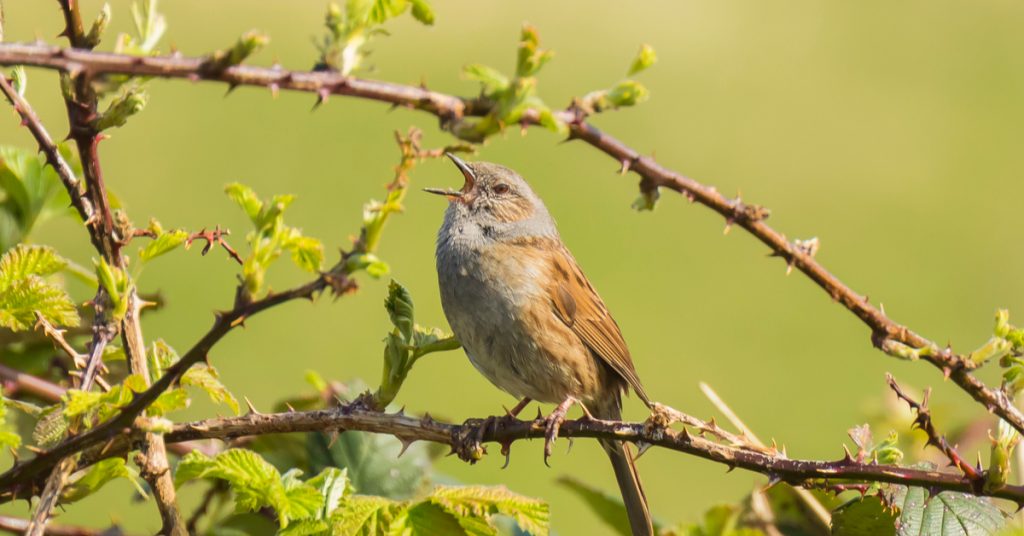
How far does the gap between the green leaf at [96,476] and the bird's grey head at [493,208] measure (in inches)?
A: 92.7

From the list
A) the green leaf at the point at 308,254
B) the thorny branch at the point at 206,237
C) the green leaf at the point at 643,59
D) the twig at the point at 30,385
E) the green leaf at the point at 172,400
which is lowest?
the green leaf at the point at 172,400

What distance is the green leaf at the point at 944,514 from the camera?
6.15 feet

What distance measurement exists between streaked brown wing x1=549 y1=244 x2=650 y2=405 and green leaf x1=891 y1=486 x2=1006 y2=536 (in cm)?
201

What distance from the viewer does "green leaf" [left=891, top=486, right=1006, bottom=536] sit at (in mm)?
1875

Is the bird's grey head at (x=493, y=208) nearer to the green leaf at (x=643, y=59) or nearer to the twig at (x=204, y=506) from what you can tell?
the twig at (x=204, y=506)

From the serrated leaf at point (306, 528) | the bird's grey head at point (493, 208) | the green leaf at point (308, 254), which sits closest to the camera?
the green leaf at point (308, 254)

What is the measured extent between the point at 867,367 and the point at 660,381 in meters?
1.83

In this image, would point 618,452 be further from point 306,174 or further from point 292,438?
point 306,174

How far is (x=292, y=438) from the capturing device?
95.7 inches

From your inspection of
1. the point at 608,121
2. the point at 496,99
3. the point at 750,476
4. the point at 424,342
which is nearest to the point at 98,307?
the point at 424,342

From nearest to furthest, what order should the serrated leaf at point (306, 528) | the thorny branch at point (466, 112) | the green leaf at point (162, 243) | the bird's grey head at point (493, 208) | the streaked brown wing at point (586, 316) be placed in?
1. the thorny branch at point (466, 112)
2. the green leaf at point (162, 243)
3. the serrated leaf at point (306, 528)
4. the streaked brown wing at point (586, 316)
5. the bird's grey head at point (493, 208)

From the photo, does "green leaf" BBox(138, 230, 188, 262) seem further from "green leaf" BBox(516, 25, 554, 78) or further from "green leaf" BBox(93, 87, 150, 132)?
"green leaf" BBox(516, 25, 554, 78)

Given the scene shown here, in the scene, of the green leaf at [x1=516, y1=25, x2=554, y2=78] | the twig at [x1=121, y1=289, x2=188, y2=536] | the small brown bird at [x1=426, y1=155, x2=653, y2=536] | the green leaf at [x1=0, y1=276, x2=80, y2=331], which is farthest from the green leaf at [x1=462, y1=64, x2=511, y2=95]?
the small brown bird at [x1=426, y1=155, x2=653, y2=536]

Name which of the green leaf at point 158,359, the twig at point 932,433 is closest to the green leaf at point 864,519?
the twig at point 932,433
